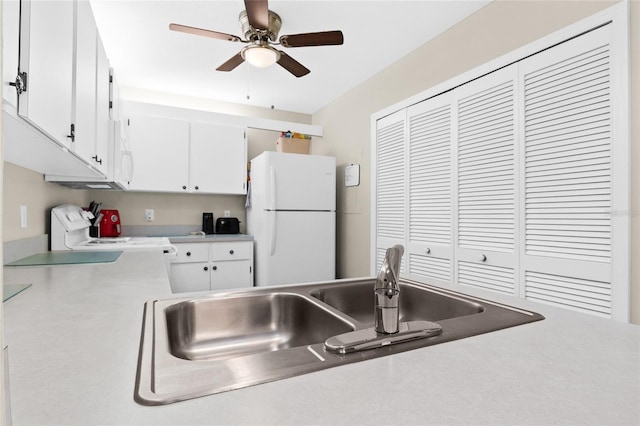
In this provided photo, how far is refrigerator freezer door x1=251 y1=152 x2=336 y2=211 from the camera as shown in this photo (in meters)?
3.48

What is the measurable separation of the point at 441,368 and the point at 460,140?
2238 mm

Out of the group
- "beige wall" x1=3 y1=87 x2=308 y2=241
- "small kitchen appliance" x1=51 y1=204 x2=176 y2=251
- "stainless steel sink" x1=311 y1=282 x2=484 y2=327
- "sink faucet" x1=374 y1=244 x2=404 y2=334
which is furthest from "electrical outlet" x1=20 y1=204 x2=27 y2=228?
"sink faucet" x1=374 y1=244 x2=404 y2=334

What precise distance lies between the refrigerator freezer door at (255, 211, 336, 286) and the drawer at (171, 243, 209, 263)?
53cm

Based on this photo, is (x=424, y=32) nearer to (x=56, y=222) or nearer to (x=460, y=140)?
(x=460, y=140)

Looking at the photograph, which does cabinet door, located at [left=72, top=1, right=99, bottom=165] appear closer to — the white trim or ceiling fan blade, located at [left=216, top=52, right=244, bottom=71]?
ceiling fan blade, located at [left=216, top=52, right=244, bottom=71]

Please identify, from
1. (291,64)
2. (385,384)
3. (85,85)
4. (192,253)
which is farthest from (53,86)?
(192,253)

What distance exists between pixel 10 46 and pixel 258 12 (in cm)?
140

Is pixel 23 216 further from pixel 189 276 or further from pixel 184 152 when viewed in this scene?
pixel 184 152

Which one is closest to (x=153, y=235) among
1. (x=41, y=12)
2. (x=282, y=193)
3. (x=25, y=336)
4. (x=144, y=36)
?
(x=282, y=193)

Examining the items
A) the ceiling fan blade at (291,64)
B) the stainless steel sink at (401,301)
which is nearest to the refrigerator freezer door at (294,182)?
the ceiling fan blade at (291,64)

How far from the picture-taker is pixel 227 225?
4113 mm

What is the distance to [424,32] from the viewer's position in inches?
106

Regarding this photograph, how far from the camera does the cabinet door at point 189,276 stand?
11.2 ft

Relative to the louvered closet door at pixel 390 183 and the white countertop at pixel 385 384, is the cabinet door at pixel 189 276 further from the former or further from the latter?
the white countertop at pixel 385 384
